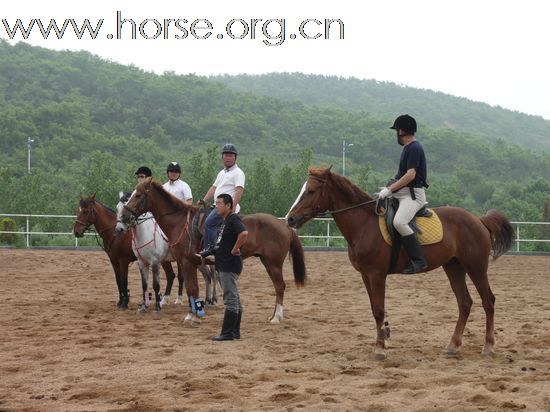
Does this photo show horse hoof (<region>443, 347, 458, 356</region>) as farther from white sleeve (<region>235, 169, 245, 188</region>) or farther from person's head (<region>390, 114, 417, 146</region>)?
white sleeve (<region>235, 169, 245, 188</region>)

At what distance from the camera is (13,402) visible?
569 cm

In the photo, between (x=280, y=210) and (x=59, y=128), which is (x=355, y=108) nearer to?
(x=59, y=128)

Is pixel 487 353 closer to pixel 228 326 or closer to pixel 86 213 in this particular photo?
pixel 228 326

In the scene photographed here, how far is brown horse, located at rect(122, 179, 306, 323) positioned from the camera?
1048cm

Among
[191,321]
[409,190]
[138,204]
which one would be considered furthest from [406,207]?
[138,204]

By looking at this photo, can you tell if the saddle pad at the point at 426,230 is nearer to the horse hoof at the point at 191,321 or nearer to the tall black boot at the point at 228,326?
the tall black boot at the point at 228,326

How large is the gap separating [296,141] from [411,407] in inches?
3077

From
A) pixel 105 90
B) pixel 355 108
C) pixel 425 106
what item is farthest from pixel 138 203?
pixel 425 106

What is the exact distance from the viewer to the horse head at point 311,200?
26.3 feet

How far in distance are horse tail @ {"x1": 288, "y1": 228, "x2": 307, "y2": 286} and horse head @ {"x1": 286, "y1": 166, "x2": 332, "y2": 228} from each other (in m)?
2.97

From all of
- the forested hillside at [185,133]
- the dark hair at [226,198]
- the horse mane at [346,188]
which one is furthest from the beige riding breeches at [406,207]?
the forested hillside at [185,133]

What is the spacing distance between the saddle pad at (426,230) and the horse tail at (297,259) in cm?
324

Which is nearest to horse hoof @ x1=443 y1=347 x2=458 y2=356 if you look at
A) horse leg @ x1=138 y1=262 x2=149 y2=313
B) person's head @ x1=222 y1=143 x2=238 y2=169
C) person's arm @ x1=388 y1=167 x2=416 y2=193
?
person's arm @ x1=388 y1=167 x2=416 y2=193

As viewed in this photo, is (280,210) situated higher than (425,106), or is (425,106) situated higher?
(425,106)
